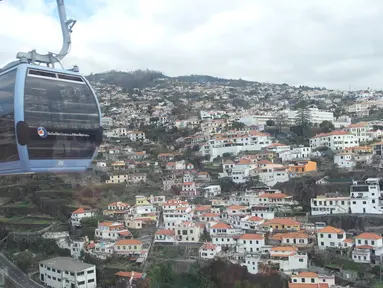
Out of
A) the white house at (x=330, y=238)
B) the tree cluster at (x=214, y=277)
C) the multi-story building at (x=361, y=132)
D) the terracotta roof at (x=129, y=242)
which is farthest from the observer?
the multi-story building at (x=361, y=132)

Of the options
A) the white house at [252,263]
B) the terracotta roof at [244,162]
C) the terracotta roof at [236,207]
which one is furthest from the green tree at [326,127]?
the white house at [252,263]

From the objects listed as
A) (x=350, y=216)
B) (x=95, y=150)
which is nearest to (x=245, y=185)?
(x=350, y=216)

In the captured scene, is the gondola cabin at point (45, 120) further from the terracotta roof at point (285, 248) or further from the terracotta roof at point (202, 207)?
the terracotta roof at point (202, 207)

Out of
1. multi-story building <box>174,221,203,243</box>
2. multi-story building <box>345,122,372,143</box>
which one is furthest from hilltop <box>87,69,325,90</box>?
multi-story building <box>174,221,203,243</box>

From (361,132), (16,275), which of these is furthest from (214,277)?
(361,132)

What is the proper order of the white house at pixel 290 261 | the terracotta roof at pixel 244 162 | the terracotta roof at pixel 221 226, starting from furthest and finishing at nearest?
the terracotta roof at pixel 244 162, the terracotta roof at pixel 221 226, the white house at pixel 290 261

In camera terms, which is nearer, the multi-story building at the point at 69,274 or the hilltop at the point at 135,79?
the multi-story building at the point at 69,274

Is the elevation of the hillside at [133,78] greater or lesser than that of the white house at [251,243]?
greater
